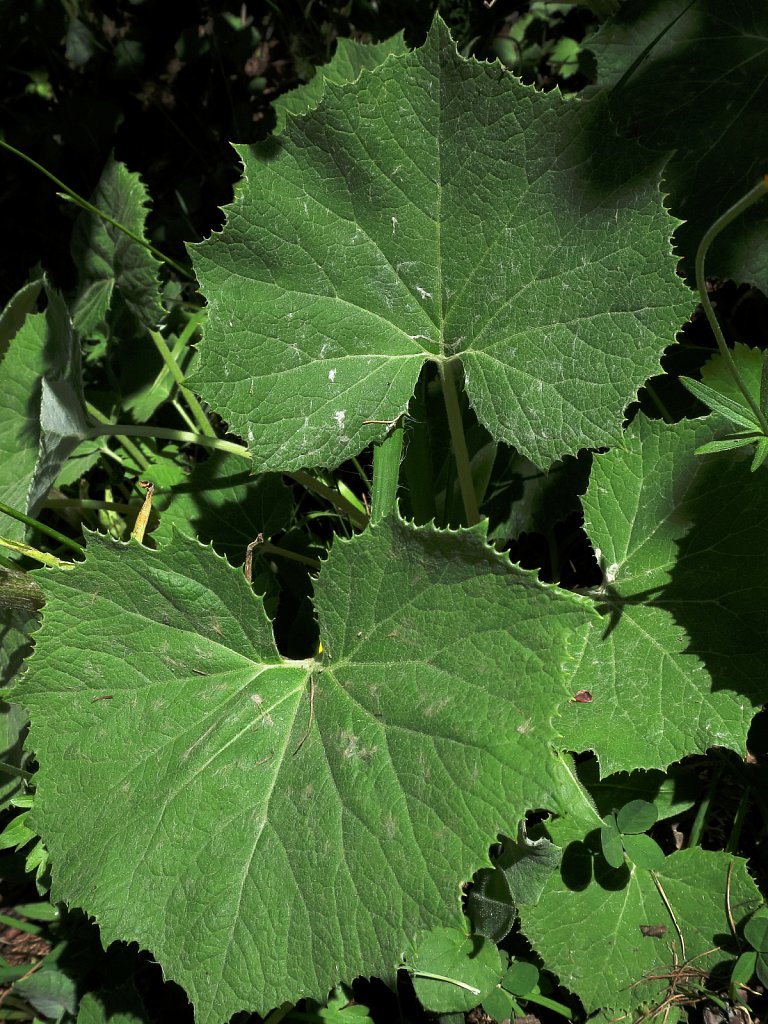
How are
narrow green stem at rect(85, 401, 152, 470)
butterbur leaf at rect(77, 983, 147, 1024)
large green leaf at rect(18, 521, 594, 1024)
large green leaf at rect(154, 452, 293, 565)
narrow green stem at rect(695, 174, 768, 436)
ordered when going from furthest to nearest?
narrow green stem at rect(85, 401, 152, 470), large green leaf at rect(154, 452, 293, 565), butterbur leaf at rect(77, 983, 147, 1024), large green leaf at rect(18, 521, 594, 1024), narrow green stem at rect(695, 174, 768, 436)

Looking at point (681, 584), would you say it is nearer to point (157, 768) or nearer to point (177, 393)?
point (157, 768)

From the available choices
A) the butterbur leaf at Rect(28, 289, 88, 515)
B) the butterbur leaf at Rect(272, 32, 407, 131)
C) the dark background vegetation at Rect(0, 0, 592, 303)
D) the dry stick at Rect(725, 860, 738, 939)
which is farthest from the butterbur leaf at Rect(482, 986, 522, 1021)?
the dark background vegetation at Rect(0, 0, 592, 303)

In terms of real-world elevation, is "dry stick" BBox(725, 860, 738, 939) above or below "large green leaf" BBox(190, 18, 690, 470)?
below

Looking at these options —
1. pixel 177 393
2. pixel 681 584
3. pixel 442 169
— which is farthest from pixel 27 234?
pixel 681 584

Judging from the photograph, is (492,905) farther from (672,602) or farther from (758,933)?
(672,602)

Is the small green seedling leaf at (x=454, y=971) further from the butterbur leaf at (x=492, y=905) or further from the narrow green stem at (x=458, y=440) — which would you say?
the narrow green stem at (x=458, y=440)

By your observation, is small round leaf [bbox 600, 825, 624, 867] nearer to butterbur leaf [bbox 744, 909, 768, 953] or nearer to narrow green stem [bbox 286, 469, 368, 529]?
butterbur leaf [bbox 744, 909, 768, 953]

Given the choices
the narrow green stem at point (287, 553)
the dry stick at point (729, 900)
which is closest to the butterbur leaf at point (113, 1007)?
the narrow green stem at point (287, 553)
